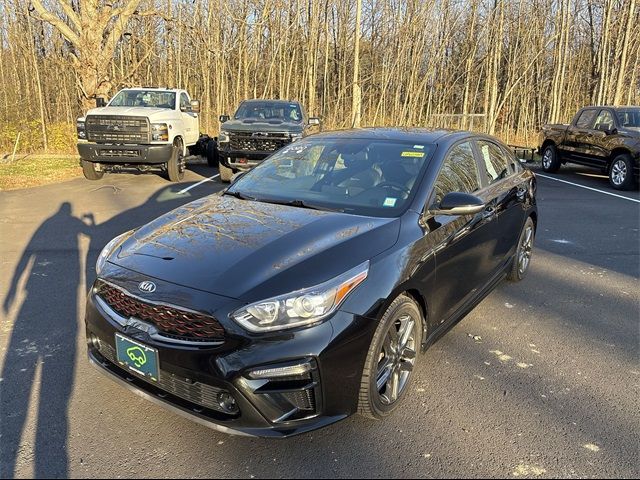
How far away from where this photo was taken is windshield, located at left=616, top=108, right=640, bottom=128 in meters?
Result: 12.3

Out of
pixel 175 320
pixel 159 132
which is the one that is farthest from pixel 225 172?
pixel 175 320

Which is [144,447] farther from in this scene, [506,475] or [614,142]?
[614,142]

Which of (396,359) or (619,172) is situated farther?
(619,172)

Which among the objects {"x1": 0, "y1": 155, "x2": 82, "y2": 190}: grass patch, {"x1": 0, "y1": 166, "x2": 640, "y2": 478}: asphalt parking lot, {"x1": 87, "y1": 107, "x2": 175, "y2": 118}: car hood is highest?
{"x1": 87, "y1": 107, "x2": 175, "y2": 118}: car hood

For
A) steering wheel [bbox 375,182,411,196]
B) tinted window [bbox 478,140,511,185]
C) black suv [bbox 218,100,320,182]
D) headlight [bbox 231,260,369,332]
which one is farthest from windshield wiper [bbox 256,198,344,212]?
black suv [bbox 218,100,320,182]

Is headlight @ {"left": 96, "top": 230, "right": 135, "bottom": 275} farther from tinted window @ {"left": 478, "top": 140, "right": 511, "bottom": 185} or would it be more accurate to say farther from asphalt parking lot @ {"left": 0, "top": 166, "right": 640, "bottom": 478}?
tinted window @ {"left": 478, "top": 140, "right": 511, "bottom": 185}

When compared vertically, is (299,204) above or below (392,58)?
below

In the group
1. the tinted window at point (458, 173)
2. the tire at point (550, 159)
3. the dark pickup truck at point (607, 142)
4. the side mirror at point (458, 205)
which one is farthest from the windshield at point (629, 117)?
the side mirror at point (458, 205)

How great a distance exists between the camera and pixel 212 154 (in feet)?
49.8

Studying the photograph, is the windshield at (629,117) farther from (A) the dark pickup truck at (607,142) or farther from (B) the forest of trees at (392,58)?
(B) the forest of trees at (392,58)

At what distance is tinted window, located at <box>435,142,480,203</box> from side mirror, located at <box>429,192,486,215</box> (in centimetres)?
13

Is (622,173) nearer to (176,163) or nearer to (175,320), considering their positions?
(176,163)

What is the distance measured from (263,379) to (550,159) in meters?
14.9

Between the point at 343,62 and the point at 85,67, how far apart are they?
14.7m
